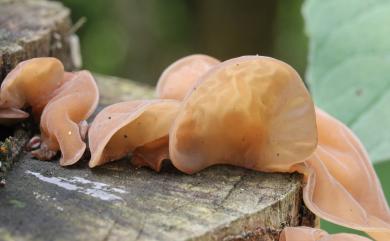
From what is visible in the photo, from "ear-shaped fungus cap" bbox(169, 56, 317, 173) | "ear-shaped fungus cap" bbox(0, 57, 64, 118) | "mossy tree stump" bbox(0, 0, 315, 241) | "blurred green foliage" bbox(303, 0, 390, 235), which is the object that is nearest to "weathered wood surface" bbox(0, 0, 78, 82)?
"ear-shaped fungus cap" bbox(0, 57, 64, 118)

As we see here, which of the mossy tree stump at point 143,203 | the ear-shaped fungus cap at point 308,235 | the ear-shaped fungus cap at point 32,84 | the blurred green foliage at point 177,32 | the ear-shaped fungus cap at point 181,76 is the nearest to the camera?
the mossy tree stump at point 143,203

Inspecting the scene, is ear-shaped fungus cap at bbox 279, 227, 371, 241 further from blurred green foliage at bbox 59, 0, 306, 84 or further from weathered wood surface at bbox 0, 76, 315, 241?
blurred green foliage at bbox 59, 0, 306, 84

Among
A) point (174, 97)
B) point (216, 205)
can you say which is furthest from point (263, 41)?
point (216, 205)

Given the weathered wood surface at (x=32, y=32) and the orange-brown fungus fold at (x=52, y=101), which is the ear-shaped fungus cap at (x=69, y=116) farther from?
the weathered wood surface at (x=32, y=32)

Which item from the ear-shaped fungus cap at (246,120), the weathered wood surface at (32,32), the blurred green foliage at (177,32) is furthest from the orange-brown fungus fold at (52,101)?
the blurred green foliage at (177,32)

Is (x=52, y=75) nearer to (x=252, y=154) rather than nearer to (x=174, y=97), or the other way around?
(x=174, y=97)

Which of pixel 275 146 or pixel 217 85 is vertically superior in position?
pixel 217 85
